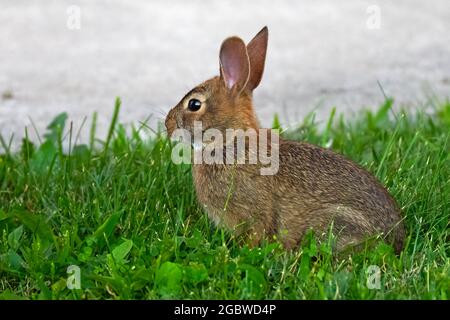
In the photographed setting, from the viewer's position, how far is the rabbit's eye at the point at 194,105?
14.9 feet

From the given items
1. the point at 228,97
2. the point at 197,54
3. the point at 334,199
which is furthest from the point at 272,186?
the point at 197,54

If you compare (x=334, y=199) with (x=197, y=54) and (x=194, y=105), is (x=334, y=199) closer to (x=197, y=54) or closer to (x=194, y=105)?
(x=194, y=105)

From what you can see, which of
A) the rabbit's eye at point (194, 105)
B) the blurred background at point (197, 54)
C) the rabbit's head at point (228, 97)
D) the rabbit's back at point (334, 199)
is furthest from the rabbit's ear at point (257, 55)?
the blurred background at point (197, 54)

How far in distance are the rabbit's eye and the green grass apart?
1.54ft

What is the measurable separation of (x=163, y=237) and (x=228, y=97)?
0.72m

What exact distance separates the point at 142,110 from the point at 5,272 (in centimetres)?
284

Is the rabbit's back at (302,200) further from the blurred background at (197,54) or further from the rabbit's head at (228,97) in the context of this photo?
the blurred background at (197,54)

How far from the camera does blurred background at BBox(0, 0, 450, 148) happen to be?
694 centimetres

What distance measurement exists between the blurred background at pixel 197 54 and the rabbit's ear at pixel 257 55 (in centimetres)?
196

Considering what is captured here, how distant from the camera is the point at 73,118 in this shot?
670cm

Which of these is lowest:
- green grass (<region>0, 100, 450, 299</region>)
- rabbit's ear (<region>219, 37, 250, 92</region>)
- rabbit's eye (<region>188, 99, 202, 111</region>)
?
green grass (<region>0, 100, 450, 299</region>)

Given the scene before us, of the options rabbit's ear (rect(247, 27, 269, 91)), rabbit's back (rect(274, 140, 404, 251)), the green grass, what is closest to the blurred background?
the green grass

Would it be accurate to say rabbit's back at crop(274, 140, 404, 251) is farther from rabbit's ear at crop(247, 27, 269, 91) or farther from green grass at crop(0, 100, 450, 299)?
rabbit's ear at crop(247, 27, 269, 91)

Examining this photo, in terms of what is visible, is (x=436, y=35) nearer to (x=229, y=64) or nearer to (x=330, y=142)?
(x=330, y=142)
